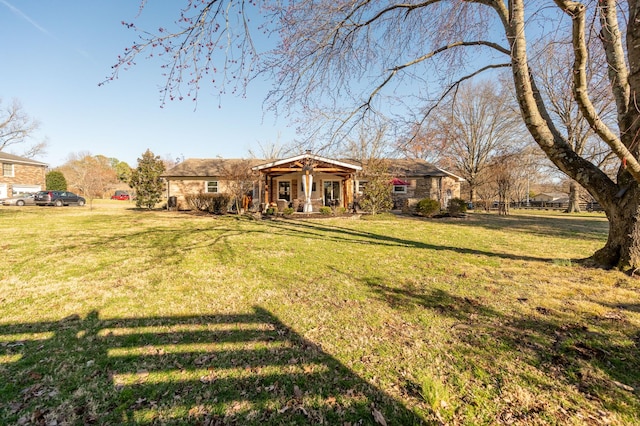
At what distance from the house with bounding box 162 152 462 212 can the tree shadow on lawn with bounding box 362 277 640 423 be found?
1424 cm

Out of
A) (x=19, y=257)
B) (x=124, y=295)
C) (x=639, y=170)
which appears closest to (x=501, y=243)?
(x=639, y=170)

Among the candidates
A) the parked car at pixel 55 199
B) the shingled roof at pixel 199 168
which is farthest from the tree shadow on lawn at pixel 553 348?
the parked car at pixel 55 199

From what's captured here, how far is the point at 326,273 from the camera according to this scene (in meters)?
5.39

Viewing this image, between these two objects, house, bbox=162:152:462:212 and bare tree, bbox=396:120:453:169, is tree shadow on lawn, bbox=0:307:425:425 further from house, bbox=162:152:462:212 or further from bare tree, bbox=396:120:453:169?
house, bbox=162:152:462:212

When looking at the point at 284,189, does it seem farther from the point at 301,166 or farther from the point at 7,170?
the point at 7,170

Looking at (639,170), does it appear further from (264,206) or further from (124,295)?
(264,206)

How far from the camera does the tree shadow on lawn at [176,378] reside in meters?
2.04

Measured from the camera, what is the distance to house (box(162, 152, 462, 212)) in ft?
60.2

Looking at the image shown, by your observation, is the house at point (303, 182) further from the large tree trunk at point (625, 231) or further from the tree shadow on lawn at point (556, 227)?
the large tree trunk at point (625, 231)

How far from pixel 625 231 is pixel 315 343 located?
623cm

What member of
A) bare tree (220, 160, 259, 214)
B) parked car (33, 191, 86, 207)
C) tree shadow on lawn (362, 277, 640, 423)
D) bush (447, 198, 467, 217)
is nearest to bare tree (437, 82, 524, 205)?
bush (447, 198, 467, 217)

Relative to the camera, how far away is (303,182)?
18.2m

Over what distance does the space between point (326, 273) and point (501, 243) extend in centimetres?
651

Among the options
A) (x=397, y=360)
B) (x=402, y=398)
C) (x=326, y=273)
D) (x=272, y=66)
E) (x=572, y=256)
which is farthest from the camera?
(x=572, y=256)
